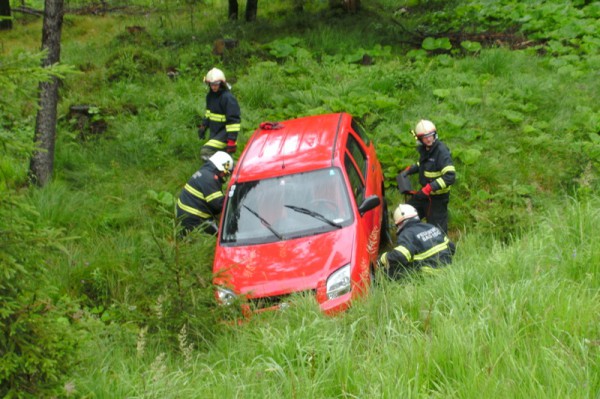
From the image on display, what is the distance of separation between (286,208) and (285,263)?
2.80 feet

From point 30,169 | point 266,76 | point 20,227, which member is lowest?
point 30,169

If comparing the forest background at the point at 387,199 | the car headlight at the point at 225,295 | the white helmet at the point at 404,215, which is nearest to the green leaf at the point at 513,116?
the forest background at the point at 387,199

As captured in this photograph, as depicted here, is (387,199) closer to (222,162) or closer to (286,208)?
(222,162)

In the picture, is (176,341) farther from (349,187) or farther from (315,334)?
(349,187)

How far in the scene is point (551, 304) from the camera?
4.05 meters

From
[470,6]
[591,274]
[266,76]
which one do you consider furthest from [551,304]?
[470,6]

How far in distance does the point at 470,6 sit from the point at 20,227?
49.3 ft

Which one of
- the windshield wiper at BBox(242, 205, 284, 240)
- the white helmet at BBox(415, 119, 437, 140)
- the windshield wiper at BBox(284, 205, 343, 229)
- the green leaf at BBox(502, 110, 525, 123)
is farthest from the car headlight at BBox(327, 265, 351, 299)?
the green leaf at BBox(502, 110, 525, 123)

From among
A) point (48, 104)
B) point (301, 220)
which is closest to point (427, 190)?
point (301, 220)

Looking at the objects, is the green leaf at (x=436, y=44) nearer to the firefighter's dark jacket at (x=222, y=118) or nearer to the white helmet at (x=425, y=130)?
the firefighter's dark jacket at (x=222, y=118)

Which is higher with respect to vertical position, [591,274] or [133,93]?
[591,274]

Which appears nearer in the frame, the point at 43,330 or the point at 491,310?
the point at 43,330

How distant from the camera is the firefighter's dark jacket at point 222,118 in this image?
9.09 m

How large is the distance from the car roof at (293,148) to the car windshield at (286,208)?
110 millimetres
